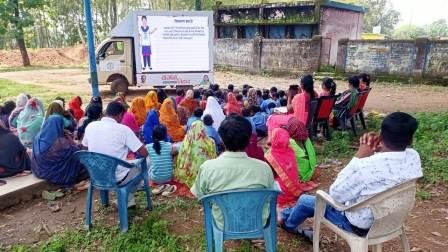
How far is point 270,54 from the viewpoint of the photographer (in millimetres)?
18734

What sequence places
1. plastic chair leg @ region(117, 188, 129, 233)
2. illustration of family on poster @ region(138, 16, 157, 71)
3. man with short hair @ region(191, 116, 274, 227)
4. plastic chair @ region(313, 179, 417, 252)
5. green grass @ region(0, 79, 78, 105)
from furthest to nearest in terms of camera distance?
green grass @ region(0, 79, 78, 105)
illustration of family on poster @ region(138, 16, 157, 71)
plastic chair leg @ region(117, 188, 129, 233)
man with short hair @ region(191, 116, 274, 227)
plastic chair @ region(313, 179, 417, 252)

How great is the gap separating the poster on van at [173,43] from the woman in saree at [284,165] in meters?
8.25

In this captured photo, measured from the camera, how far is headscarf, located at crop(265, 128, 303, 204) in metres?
3.93

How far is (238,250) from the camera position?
10.2ft

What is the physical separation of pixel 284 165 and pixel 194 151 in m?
Answer: 1.11

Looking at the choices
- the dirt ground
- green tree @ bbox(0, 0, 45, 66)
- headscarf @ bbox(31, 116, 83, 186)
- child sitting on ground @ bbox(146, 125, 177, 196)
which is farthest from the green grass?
green tree @ bbox(0, 0, 45, 66)

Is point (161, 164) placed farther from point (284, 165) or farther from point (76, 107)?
point (76, 107)

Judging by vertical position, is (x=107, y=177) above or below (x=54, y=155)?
above

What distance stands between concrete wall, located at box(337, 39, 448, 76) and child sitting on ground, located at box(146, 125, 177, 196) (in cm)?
1294

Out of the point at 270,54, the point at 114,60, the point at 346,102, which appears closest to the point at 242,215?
the point at 346,102

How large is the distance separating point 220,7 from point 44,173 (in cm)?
1972

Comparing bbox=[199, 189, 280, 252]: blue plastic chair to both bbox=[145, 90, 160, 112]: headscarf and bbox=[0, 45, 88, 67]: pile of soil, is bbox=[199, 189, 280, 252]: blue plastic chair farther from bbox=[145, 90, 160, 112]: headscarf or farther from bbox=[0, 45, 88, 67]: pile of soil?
bbox=[0, 45, 88, 67]: pile of soil

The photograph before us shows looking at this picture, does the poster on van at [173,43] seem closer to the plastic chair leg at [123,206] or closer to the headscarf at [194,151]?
the headscarf at [194,151]

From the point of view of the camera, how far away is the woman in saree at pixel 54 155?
4.32 m
